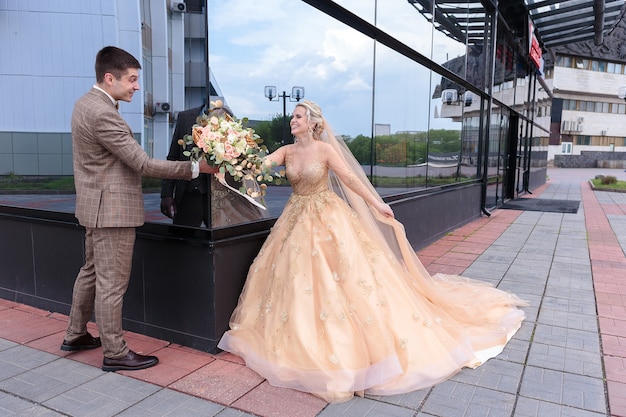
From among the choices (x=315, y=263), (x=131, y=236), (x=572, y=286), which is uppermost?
(x=131, y=236)

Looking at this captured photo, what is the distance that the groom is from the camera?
266 centimetres

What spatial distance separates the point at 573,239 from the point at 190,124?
23.6 ft

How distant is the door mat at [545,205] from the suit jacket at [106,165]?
37.9 feet

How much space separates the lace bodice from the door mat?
1031 cm

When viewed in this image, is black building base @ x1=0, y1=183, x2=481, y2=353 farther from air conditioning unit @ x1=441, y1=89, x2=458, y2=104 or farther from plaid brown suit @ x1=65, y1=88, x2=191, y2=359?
air conditioning unit @ x1=441, y1=89, x2=458, y2=104

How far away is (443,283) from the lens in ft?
15.7

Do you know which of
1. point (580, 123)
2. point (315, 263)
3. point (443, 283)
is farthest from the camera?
point (580, 123)

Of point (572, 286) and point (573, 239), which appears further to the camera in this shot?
point (573, 239)

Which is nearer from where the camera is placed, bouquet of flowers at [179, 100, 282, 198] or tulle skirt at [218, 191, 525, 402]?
bouquet of flowers at [179, 100, 282, 198]

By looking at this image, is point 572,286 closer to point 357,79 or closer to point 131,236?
point 357,79

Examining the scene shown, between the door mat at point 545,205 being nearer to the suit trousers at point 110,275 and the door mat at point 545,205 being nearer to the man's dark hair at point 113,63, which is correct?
the suit trousers at point 110,275

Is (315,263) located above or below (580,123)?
below

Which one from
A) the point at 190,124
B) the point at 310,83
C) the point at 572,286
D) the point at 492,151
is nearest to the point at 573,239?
the point at 572,286

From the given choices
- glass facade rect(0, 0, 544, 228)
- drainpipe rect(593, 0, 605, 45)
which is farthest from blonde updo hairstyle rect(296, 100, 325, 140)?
drainpipe rect(593, 0, 605, 45)
